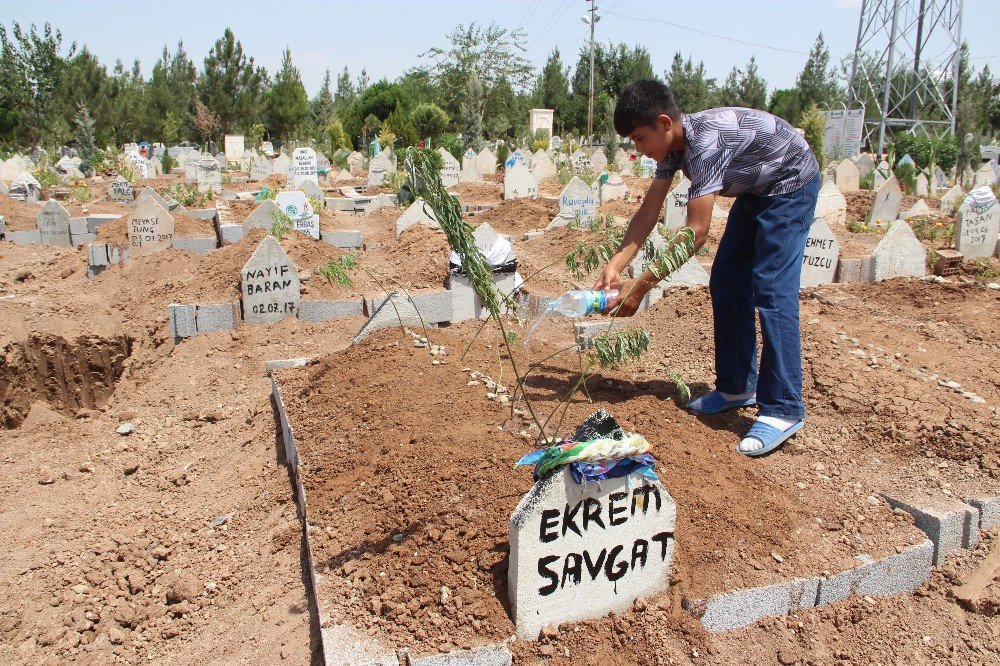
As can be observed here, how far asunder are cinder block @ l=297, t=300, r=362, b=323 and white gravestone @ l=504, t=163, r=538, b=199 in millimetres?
9214

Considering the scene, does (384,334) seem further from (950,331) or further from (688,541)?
(950,331)

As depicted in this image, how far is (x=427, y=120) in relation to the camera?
95.9 feet

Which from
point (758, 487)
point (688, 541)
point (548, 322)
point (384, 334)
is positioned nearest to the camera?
point (688, 541)

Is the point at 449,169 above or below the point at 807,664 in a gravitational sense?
above

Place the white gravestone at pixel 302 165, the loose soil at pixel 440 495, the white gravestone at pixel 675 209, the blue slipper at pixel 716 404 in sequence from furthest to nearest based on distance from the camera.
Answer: the white gravestone at pixel 302 165, the white gravestone at pixel 675 209, the blue slipper at pixel 716 404, the loose soil at pixel 440 495

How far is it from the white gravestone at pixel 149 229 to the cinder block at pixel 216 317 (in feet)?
12.7

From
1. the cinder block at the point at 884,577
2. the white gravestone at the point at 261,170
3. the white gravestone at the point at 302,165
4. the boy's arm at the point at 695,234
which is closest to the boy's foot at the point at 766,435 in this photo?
the cinder block at the point at 884,577

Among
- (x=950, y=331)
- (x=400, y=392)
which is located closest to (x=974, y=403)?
(x=950, y=331)

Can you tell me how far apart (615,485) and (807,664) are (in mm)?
863

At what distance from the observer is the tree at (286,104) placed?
4034 cm

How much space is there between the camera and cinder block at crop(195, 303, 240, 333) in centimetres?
603

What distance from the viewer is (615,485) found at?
2.36m

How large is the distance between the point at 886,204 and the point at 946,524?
10.4 meters

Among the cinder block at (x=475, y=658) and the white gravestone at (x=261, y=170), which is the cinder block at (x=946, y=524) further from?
the white gravestone at (x=261, y=170)
